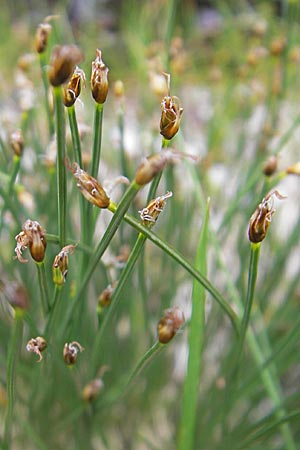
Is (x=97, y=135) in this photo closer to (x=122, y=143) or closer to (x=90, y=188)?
(x=90, y=188)

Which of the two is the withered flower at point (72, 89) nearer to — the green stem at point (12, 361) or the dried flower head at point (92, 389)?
the green stem at point (12, 361)

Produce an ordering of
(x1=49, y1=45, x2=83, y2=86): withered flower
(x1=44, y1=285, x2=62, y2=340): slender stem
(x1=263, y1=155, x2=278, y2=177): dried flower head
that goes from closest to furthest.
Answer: (x1=49, y1=45, x2=83, y2=86): withered flower < (x1=44, y1=285, x2=62, y2=340): slender stem < (x1=263, y1=155, x2=278, y2=177): dried flower head

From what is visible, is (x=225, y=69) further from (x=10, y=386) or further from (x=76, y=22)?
(x=10, y=386)

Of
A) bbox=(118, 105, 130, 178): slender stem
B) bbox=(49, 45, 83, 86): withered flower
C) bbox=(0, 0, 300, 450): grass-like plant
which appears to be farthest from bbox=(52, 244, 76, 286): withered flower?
bbox=(118, 105, 130, 178): slender stem

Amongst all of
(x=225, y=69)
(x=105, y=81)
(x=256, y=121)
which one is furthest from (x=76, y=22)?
(x=105, y=81)

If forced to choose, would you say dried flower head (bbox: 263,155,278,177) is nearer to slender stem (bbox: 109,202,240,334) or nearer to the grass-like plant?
the grass-like plant

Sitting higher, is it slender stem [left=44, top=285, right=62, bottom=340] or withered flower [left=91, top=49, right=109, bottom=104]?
withered flower [left=91, top=49, right=109, bottom=104]
